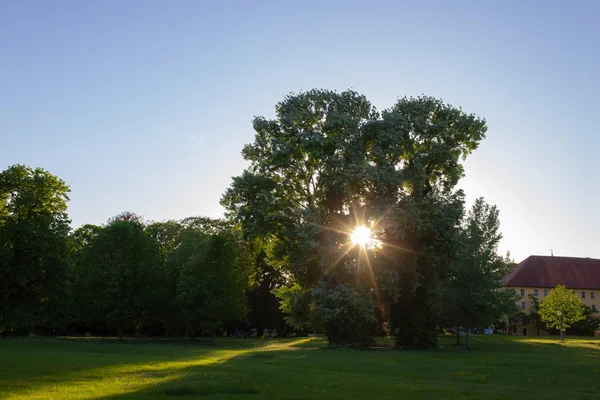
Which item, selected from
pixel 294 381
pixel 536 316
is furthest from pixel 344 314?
pixel 536 316

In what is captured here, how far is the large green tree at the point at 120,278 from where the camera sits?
65.9 m

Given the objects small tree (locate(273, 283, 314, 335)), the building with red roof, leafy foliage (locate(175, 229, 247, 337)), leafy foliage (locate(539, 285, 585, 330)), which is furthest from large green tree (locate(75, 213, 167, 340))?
the building with red roof

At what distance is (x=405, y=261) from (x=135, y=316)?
36.8 meters

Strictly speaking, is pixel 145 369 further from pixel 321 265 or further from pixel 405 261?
pixel 405 261

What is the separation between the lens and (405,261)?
4959 cm

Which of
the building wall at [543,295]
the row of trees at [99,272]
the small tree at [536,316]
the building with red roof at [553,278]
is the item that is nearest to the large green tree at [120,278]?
the row of trees at [99,272]

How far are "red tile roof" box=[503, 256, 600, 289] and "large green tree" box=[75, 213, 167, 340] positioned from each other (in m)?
86.1

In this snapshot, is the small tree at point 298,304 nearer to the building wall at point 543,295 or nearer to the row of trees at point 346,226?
the row of trees at point 346,226

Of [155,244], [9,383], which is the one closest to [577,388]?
[9,383]

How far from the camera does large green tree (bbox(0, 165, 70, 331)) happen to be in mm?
56781

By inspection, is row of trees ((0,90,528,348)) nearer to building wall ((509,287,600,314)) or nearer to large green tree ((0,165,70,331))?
large green tree ((0,165,70,331))

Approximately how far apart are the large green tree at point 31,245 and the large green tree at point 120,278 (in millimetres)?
4123

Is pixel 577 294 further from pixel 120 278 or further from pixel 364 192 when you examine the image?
pixel 120 278

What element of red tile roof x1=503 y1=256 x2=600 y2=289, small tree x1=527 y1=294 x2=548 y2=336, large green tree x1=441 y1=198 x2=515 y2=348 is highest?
red tile roof x1=503 y1=256 x2=600 y2=289
